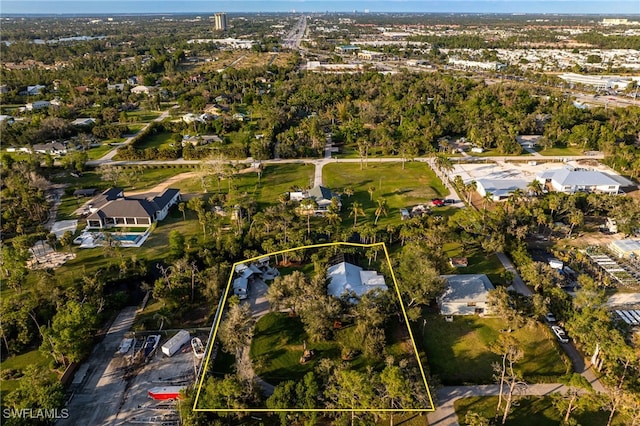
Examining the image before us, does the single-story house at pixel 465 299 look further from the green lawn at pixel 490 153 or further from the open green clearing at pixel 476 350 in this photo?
the green lawn at pixel 490 153

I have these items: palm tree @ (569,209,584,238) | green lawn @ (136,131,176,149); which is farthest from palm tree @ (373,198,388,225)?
green lawn @ (136,131,176,149)

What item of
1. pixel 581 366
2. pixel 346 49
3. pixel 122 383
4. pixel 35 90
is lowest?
pixel 581 366

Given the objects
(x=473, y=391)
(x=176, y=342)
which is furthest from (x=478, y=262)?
(x=176, y=342)

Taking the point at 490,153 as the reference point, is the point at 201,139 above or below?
above

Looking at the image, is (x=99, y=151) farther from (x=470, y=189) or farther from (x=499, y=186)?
(x=499, y=186)

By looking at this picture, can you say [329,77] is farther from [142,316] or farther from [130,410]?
[130,410]

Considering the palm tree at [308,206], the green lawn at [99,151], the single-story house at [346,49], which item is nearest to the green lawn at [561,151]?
the palm tree at [308,206]
